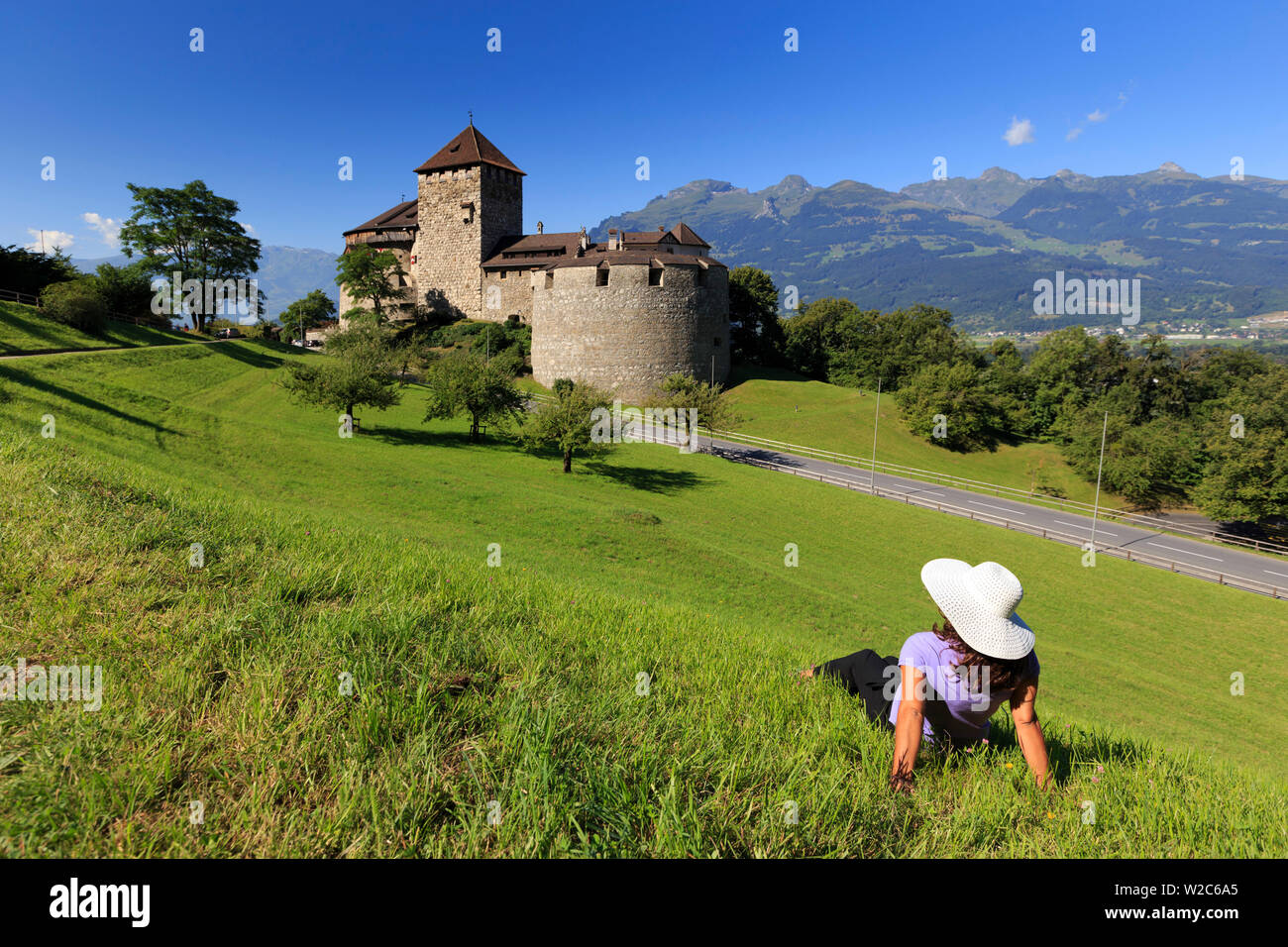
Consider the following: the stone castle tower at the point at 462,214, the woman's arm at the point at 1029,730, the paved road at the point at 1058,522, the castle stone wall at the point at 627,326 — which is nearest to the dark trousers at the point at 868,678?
the woman's arm at the point at 1029,730

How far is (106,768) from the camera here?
78.5 inches

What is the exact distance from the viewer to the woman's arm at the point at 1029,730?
2.98m

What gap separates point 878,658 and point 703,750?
1867mm

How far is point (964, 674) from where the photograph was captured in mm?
3238

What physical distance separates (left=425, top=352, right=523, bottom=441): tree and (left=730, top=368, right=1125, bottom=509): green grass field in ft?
79.1

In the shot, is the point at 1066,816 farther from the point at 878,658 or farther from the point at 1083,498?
the point at 1083,498

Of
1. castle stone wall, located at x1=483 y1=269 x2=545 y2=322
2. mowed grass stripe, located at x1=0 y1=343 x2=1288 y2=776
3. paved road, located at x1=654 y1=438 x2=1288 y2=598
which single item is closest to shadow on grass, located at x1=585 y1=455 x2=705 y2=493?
mowed grass stripe, located at x1=0 y1=343 x2=1288 y2=776

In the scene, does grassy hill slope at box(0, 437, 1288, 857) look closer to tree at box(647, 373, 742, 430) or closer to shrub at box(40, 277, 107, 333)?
tree at box(647, 373, 742, 430)

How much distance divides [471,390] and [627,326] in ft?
92.4

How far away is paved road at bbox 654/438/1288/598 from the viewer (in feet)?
115

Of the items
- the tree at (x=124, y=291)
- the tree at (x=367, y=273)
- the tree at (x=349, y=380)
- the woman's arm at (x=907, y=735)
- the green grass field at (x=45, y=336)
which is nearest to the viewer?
the woman's arm at (x=907, y=735)

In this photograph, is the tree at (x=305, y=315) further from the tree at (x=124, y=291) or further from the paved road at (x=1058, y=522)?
the paved road at (x=1058, y=522)

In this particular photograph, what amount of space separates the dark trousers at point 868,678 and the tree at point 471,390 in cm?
3249
